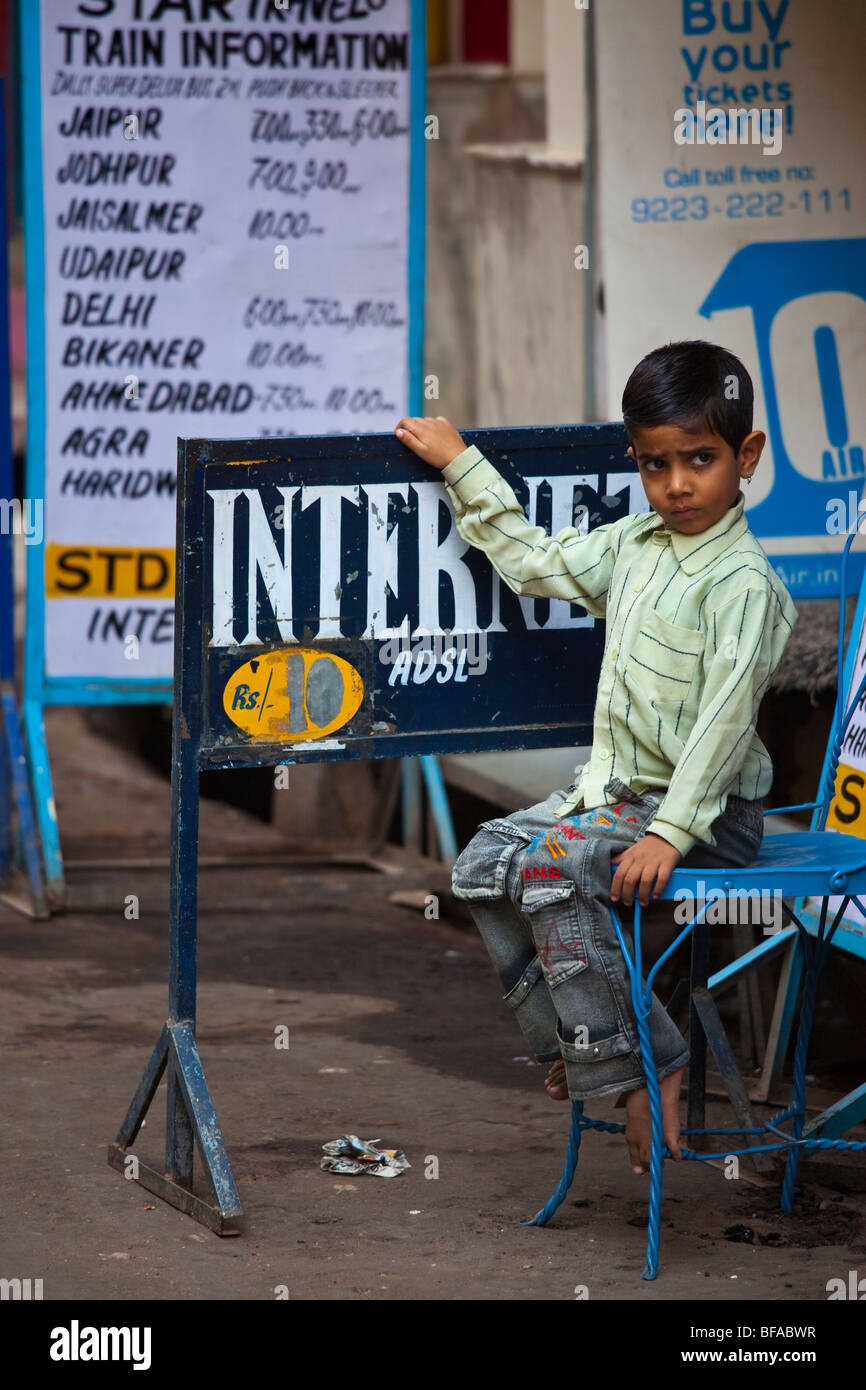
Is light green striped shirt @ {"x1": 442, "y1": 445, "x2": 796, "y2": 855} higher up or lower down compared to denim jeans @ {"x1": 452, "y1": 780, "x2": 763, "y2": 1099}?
higher up

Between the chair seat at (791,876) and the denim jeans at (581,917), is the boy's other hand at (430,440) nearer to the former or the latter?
the denim jeans at (581,917)

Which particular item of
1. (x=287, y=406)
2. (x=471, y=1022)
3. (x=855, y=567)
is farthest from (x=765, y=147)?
(x=471, y=1022)

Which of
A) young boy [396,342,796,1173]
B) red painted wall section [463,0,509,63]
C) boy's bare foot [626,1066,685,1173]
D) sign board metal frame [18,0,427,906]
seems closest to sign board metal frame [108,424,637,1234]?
young boy [396,342,796,1173]

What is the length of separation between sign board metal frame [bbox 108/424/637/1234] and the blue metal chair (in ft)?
1.74

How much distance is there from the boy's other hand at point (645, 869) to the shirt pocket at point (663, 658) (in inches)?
11.4

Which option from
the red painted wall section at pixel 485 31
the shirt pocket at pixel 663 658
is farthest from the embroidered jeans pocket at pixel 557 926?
the red painted wall section at pixel 485 31

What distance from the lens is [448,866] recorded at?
6090mm

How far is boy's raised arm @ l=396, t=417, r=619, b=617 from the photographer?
136 inches

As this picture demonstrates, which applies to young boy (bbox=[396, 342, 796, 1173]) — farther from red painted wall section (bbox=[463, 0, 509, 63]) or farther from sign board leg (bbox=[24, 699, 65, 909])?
red painted wall section (bbox=[463, 0, 509, 63])

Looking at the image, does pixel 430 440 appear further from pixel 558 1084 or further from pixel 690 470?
pixel 558 1084

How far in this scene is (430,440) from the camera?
11.4 ft

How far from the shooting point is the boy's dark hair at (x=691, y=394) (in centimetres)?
311

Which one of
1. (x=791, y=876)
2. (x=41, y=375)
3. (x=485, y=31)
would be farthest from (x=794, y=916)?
(x=485, y=31)

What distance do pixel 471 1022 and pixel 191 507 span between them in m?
1.94
